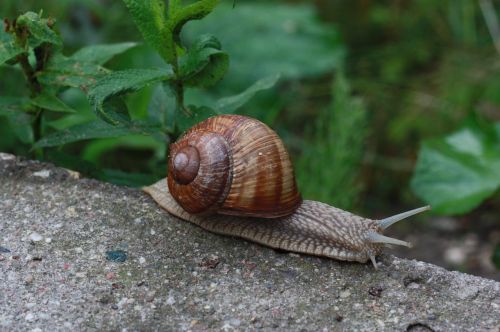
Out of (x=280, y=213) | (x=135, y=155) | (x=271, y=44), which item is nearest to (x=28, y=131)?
(x=280, y=213)

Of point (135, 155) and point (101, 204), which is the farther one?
point (135, 155)

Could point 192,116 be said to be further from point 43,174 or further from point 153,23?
point 43,174

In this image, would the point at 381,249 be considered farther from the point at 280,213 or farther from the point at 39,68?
the point at 39,68

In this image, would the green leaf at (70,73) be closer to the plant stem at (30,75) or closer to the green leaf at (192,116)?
the plant stem at (30,75)

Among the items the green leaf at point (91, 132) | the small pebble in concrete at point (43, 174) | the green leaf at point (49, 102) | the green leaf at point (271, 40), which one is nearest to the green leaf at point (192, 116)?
the green leaf at point (91, 132)

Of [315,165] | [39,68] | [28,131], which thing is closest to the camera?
[39,68]

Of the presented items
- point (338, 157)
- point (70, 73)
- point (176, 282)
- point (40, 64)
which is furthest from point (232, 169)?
point (338, 157)
